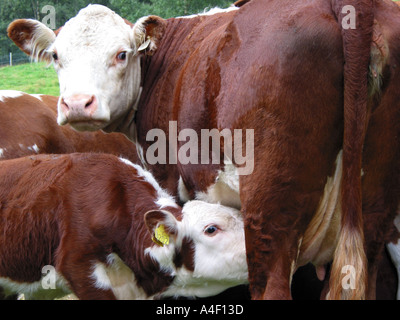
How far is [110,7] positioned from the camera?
2933 centimetres

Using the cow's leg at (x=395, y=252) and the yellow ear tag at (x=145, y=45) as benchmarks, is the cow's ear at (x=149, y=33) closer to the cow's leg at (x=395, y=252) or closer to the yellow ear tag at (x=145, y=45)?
the yellow ear tag at (x=145, y=45)

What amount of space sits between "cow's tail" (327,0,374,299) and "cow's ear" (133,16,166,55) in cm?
202

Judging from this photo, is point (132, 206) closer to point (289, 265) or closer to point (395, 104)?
point (289, 265)

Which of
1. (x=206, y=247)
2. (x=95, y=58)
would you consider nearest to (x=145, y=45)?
(x=95, y=58)

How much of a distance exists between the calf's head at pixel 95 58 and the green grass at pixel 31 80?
13.5 meters

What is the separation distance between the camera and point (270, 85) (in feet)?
8.22

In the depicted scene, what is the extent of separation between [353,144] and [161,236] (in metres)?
1.42

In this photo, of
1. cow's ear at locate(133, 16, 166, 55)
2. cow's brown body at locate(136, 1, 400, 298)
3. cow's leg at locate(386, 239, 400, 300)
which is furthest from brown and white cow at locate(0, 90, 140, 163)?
cow's leg at locate(386, 239, 400, 300)

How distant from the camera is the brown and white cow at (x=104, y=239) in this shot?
134 inches

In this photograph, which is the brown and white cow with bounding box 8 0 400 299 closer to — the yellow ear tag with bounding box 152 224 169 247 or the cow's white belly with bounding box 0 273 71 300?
the yellow ear tag with bounding box 152 224 169 247

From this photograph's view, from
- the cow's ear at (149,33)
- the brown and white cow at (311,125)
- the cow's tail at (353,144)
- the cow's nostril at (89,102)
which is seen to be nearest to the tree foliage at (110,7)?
the cow's ear at (149,33)

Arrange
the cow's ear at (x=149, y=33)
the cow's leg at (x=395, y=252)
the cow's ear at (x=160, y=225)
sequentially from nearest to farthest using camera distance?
the cow's leg at (x=395, y=252) < the cow's ear at (x=160, y=225) < the cow's ear at (x=149, y=33)
